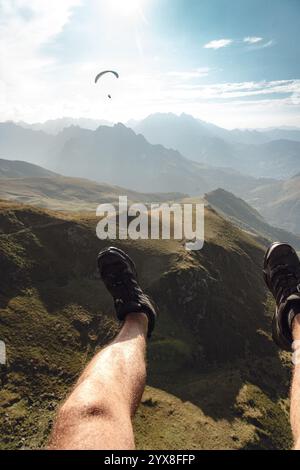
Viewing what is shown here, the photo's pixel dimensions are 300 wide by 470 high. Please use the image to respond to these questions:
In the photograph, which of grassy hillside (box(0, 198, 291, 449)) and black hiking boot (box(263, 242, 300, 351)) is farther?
grassy hillside (box(0, 198, 291, 449))

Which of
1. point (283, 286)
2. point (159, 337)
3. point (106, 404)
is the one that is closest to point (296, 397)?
point (106, 404)

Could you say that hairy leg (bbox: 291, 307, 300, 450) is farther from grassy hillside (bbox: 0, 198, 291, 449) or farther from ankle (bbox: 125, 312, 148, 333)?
grassy hillside (bbox: 0, 198, 291, 449)

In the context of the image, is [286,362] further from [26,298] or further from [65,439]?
[65,439]

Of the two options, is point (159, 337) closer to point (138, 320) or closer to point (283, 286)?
point (283, 286)

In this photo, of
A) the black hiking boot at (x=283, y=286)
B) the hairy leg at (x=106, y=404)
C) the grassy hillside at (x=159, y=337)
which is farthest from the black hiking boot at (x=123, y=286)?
the grassy hillside at (x=159, y=337)

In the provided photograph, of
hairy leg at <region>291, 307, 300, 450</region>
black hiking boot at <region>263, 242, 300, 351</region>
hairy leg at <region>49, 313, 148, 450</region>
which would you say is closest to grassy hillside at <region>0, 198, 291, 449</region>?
black hiking boot at <region>263, 242, 300, 351</region>
